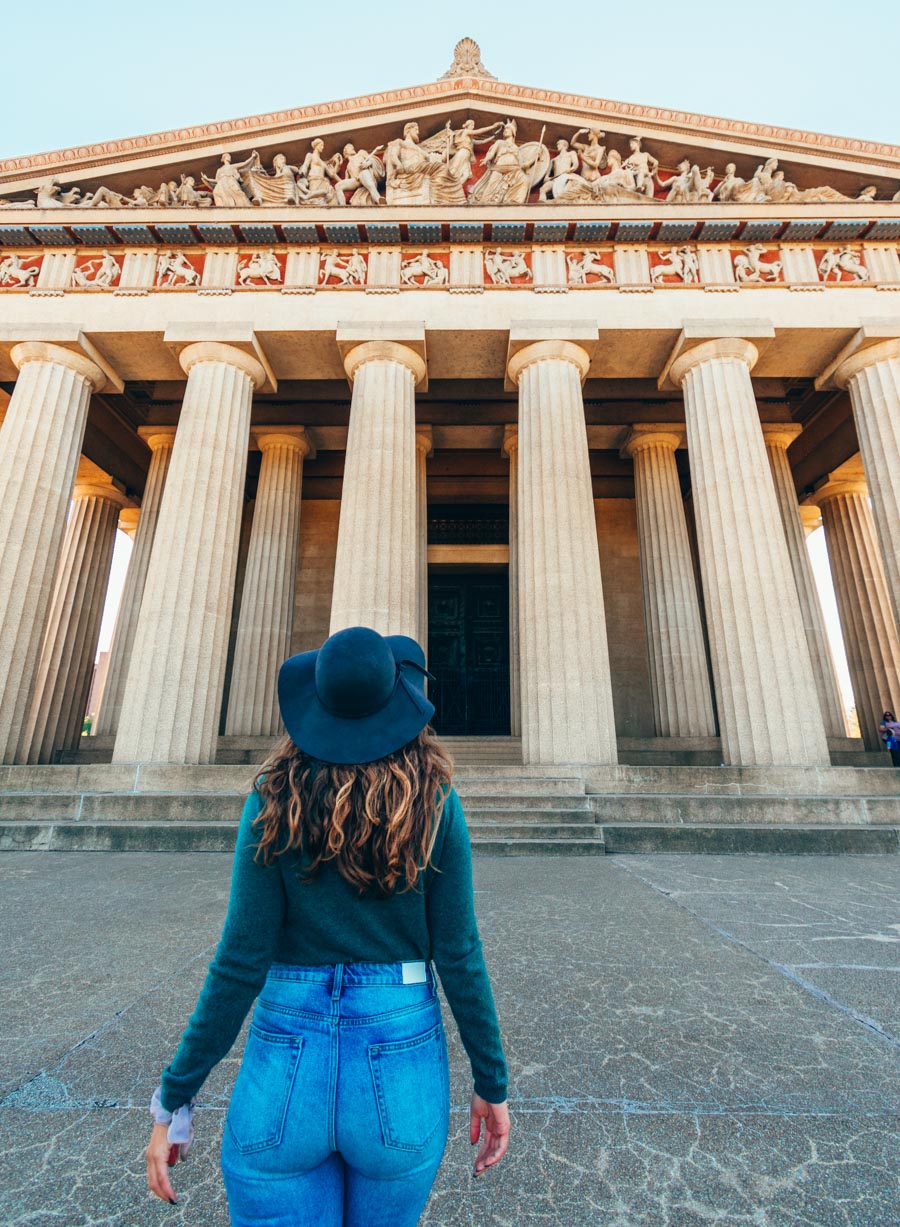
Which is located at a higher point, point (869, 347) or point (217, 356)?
point (869, 347)

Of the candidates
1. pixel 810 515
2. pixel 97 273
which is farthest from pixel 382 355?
pixel 810 515

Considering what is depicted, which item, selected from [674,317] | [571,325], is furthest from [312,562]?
[674,317]

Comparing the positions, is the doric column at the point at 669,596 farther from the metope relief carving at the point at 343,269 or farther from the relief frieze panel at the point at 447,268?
the metope relief carving at the point at 343,269

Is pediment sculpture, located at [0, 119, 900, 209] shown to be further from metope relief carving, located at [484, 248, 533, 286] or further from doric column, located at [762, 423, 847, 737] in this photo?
doric column, located at [762, 423, 847, 737]

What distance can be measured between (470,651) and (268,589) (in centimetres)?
689

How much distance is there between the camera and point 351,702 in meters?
1.25

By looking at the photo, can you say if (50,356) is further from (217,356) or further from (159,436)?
(159,436)

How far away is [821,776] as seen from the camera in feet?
31.0

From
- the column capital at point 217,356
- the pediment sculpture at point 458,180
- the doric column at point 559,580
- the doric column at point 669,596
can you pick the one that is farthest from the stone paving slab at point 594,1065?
the pediment sculpture at point 458,180

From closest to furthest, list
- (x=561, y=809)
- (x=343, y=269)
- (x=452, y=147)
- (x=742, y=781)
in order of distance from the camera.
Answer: (x=561, y=809) < (x=742, y=781) < (x=343, y=269) < (x=452, y=147)

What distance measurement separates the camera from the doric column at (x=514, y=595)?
14328 mm

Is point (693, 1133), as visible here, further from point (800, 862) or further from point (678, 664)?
point (678, 664)

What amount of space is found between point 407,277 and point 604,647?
29.4 ft

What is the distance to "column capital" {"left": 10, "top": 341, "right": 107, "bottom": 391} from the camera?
1251 centimetres
